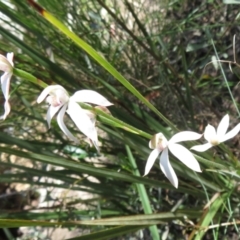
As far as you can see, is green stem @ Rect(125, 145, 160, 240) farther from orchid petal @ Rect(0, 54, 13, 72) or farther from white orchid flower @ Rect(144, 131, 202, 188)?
orchid petal @ Rect(0, 54, 13, 72)

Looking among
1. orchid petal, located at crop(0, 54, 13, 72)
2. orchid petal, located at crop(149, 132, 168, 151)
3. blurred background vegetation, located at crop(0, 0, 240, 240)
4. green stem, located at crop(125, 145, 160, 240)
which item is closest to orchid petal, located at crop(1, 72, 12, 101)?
orchid petal, located at crop(0, 54, 13, 72)

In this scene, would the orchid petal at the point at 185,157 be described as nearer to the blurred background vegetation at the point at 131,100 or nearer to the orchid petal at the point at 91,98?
the orchid petal at the point at 91,98

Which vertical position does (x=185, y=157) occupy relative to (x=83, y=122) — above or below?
below

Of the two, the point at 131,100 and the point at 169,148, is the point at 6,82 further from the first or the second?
the point at 131,100

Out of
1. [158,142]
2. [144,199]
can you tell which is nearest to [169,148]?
[158,142]

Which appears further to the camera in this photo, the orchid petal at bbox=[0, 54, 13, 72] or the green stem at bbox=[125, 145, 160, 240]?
the green stem at bbox=[125, 145, 160, 240]
